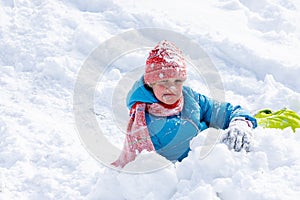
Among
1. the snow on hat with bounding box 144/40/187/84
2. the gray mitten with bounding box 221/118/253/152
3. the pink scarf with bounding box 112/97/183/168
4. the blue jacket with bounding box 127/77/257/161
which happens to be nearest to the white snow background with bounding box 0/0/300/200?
the gray mitten with bounding box 221/118/253/152

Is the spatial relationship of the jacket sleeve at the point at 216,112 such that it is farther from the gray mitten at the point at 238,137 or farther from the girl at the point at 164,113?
the gray mitten at the point at 238,137

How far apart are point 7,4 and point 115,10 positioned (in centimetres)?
113

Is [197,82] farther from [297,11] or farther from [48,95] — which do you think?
[297,11]

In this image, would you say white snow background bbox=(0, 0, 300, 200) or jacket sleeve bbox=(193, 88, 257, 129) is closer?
white snow background bbox=(0, 0, 300, 200)

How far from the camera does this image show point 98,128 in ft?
11.8

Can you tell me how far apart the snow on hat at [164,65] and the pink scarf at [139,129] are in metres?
0.15

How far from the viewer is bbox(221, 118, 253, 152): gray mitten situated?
2.08 meters

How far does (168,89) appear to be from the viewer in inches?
97.8

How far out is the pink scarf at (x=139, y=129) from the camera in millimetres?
2422

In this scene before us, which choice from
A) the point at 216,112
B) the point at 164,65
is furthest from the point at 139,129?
the point at 216,112

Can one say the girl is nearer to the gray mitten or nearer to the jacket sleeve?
the jacket sleeve

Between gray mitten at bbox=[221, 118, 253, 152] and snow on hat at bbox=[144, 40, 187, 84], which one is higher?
snow on hat at bbox=[144, 40, 187, 84]

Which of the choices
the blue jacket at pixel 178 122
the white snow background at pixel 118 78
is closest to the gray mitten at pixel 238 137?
the white snow background at pixel 118 78

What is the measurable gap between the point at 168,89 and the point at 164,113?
0.15m
